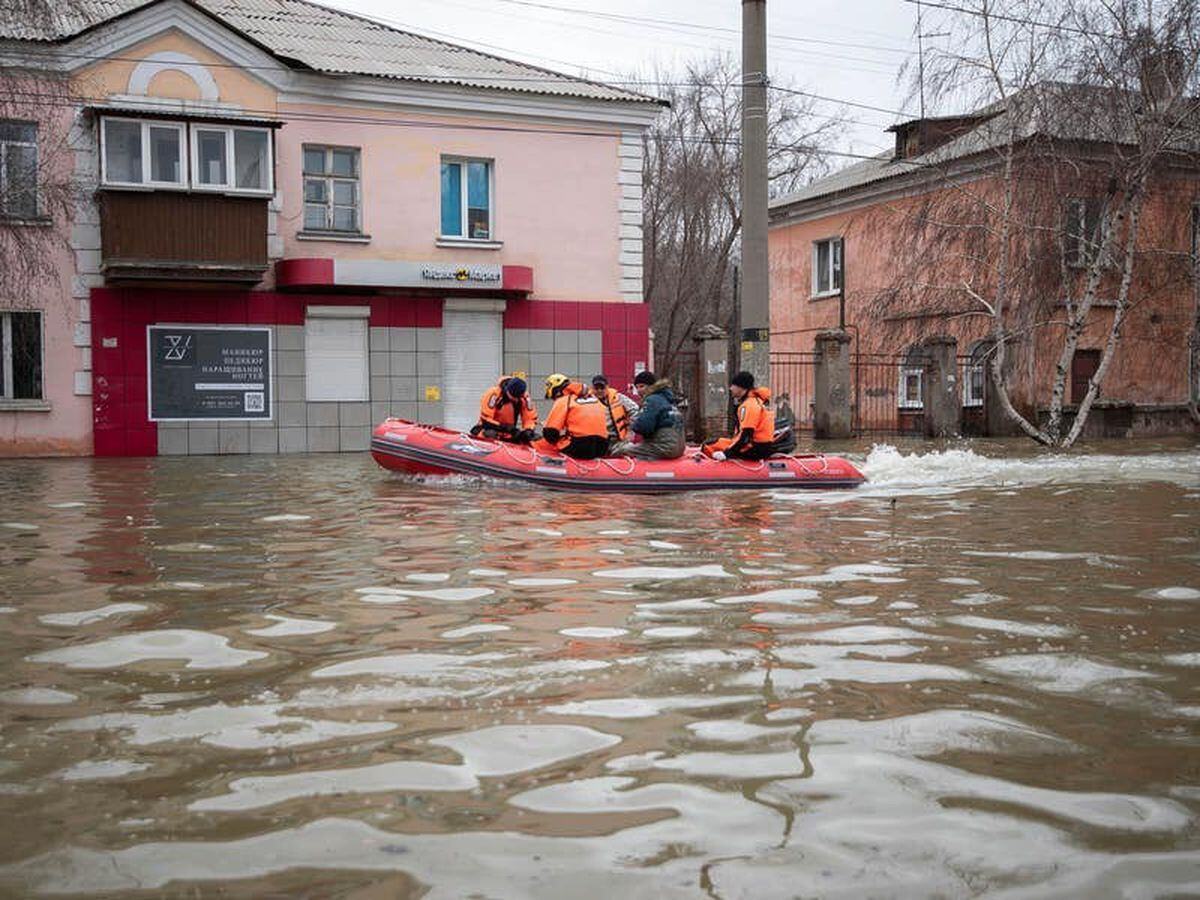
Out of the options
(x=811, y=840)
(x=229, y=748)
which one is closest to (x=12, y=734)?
(x=229, y=748)

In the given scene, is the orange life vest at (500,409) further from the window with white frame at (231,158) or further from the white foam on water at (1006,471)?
the window with white frame at (231,158)

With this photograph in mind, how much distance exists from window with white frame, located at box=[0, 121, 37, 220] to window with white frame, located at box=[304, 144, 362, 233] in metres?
4.53

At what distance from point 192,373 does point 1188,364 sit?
20692 millimetres

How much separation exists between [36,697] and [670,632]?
269cm

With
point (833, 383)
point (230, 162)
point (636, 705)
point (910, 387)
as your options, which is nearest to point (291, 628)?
point (636, 705)

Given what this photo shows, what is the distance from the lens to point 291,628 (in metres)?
5.98

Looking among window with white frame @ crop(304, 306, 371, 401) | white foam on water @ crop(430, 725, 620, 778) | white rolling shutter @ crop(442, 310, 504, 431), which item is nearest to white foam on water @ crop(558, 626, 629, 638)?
white foam on water @ crop(430, 725, 620, 778)

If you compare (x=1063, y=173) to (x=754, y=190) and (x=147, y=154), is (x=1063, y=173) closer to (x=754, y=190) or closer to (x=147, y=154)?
(x=754, y=190)

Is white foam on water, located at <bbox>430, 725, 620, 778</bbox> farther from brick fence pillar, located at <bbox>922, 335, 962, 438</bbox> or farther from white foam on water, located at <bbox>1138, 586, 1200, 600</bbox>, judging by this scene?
brick fence pillar, located at <bbox>922, 335, 962, 438</bbox>

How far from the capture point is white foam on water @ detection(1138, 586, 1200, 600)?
6870 millimetres

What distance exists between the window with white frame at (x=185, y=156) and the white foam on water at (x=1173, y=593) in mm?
17548

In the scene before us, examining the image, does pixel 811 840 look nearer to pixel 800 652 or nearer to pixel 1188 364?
pixel 800 652

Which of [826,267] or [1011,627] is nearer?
[1011,627]

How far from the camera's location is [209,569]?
7.89 m
